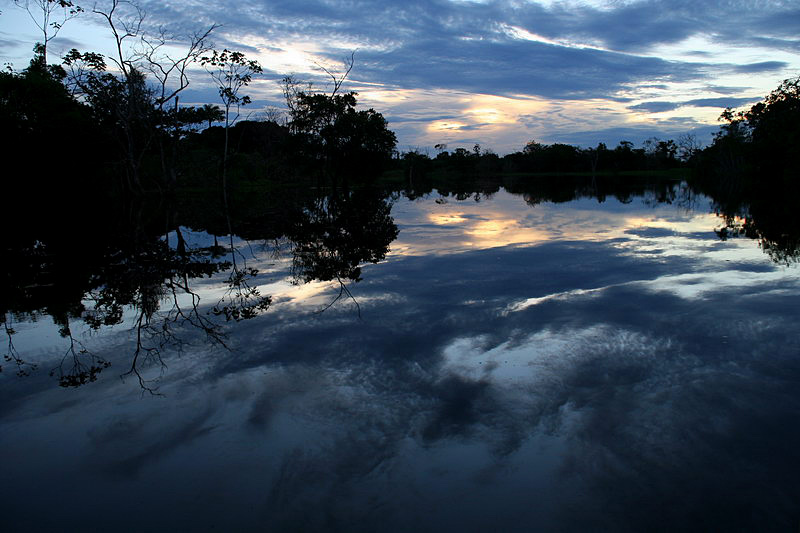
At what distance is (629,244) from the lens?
13812 millimetres

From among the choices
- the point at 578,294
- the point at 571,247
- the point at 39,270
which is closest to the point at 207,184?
the point at 39,270

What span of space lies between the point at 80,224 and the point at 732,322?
22494mm

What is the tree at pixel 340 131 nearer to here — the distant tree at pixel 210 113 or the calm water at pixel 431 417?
the distant tree at pixel 210 113

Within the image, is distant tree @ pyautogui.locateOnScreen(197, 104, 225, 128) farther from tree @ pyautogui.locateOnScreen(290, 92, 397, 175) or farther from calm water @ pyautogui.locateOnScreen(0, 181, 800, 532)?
calm water @ pyautogui.locateOnScreen(0, 181, 800, 532)

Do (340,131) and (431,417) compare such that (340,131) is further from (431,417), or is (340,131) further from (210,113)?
(431,417)

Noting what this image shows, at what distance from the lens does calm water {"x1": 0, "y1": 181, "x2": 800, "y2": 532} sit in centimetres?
302

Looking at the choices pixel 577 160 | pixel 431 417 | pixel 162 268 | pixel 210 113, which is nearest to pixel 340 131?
pixel 210 113

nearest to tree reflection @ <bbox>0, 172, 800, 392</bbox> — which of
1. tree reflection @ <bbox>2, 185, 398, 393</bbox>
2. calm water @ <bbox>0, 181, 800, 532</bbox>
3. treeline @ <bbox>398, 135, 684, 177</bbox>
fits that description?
tree reflection @ <bbox>2, 185, 398, 393</bbox>

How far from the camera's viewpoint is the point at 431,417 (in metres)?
4.20

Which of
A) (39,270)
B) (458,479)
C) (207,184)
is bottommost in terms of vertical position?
(458,479)

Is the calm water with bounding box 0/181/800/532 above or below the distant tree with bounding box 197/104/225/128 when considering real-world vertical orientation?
below

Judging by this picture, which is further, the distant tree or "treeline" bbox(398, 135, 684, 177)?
"treeline" bbox(398, 135, 684, 177)

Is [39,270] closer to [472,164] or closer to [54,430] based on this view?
[54,430]

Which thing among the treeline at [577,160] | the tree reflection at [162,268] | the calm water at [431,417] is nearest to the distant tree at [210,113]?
the tree reflection at [162,268]
